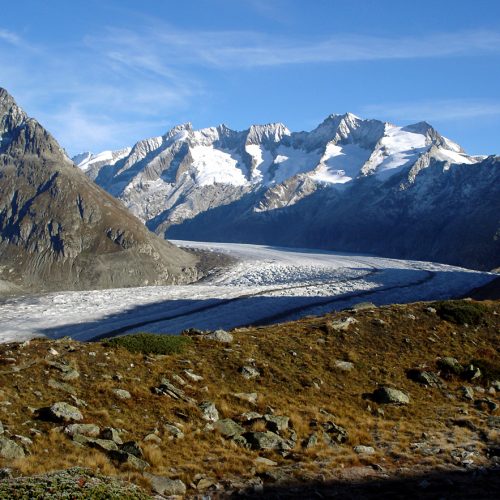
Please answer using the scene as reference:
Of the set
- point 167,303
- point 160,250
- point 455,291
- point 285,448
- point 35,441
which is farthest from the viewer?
point 160,250

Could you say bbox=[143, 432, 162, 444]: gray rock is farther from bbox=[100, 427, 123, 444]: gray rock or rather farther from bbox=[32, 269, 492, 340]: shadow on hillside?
bbox=[32, 269, 492, 340]: shadow on hillside

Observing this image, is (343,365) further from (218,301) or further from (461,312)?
(218,301)

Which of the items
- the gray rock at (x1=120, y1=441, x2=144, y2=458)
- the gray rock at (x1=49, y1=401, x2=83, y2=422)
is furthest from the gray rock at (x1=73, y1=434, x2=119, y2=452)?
the gray rock at (x1=49, y1=401, x2=83, y2=422)

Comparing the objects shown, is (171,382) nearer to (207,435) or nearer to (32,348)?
(207,435)

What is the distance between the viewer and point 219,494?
42.8ft

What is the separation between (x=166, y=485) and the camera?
13031 mm

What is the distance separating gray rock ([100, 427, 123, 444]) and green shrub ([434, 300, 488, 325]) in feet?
68.8

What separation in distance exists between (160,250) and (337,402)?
131m

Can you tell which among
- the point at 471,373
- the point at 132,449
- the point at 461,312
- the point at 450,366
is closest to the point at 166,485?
the point at 132,449

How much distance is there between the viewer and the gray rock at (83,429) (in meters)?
14.8

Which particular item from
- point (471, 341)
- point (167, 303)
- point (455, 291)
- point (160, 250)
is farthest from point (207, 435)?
point (160, 250)

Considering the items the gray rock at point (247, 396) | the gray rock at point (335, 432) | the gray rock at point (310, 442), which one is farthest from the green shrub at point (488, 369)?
the gray rock at point (247, 396)

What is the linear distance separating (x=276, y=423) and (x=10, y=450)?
7969 millimetres

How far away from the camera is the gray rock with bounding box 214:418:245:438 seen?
16.5 metres
